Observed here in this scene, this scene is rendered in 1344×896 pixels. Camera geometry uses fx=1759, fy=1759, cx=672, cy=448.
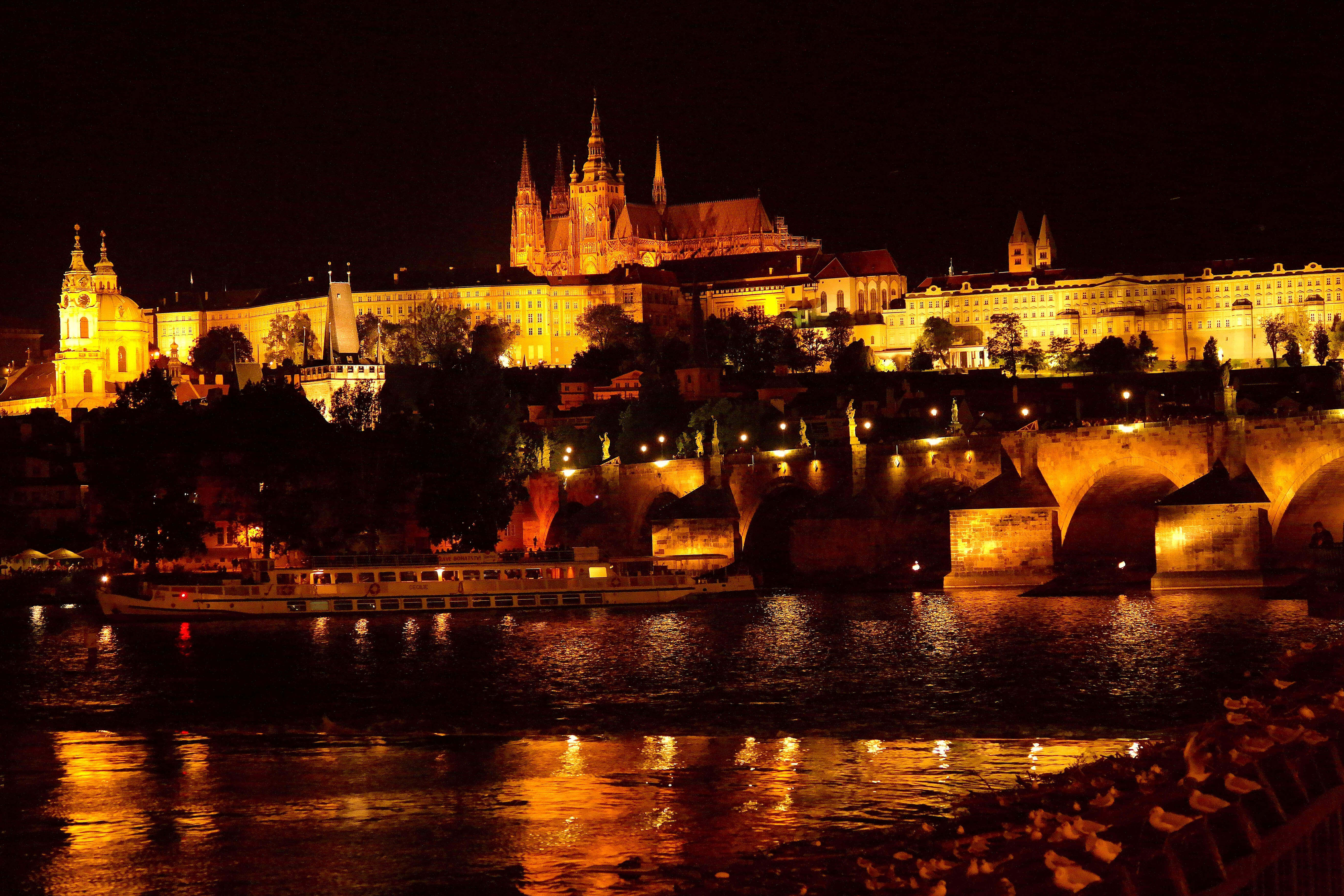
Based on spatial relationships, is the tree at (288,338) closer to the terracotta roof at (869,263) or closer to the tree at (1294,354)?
the terracotta roof at (869,263)

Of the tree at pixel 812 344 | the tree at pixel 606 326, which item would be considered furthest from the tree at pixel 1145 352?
the tree at pixel 606 326

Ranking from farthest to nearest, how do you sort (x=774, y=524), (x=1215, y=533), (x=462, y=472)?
(x=774, y=524) → (x=462, y=472) → (x=1215, y=533)

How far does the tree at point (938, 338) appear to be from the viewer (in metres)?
158

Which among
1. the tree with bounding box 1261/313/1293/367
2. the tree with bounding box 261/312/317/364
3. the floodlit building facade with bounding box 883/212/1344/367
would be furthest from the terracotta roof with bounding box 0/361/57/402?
the tree with bounding box 1261/313/1293/367

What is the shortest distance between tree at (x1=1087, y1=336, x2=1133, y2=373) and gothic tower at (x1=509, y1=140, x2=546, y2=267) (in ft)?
243

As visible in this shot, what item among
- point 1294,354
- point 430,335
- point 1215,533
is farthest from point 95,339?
point 1215,533

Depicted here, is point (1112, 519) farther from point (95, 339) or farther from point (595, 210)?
point (595, 210)

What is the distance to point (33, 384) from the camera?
144875mm

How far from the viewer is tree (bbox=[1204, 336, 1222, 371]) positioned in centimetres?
13495

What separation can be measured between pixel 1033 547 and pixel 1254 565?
7.73 meters

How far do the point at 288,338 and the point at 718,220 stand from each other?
1984 inches

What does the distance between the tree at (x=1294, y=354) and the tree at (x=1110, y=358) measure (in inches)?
461

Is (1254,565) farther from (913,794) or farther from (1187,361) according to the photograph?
(1187,361)

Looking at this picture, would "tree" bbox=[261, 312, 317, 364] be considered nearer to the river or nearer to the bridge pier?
the river
